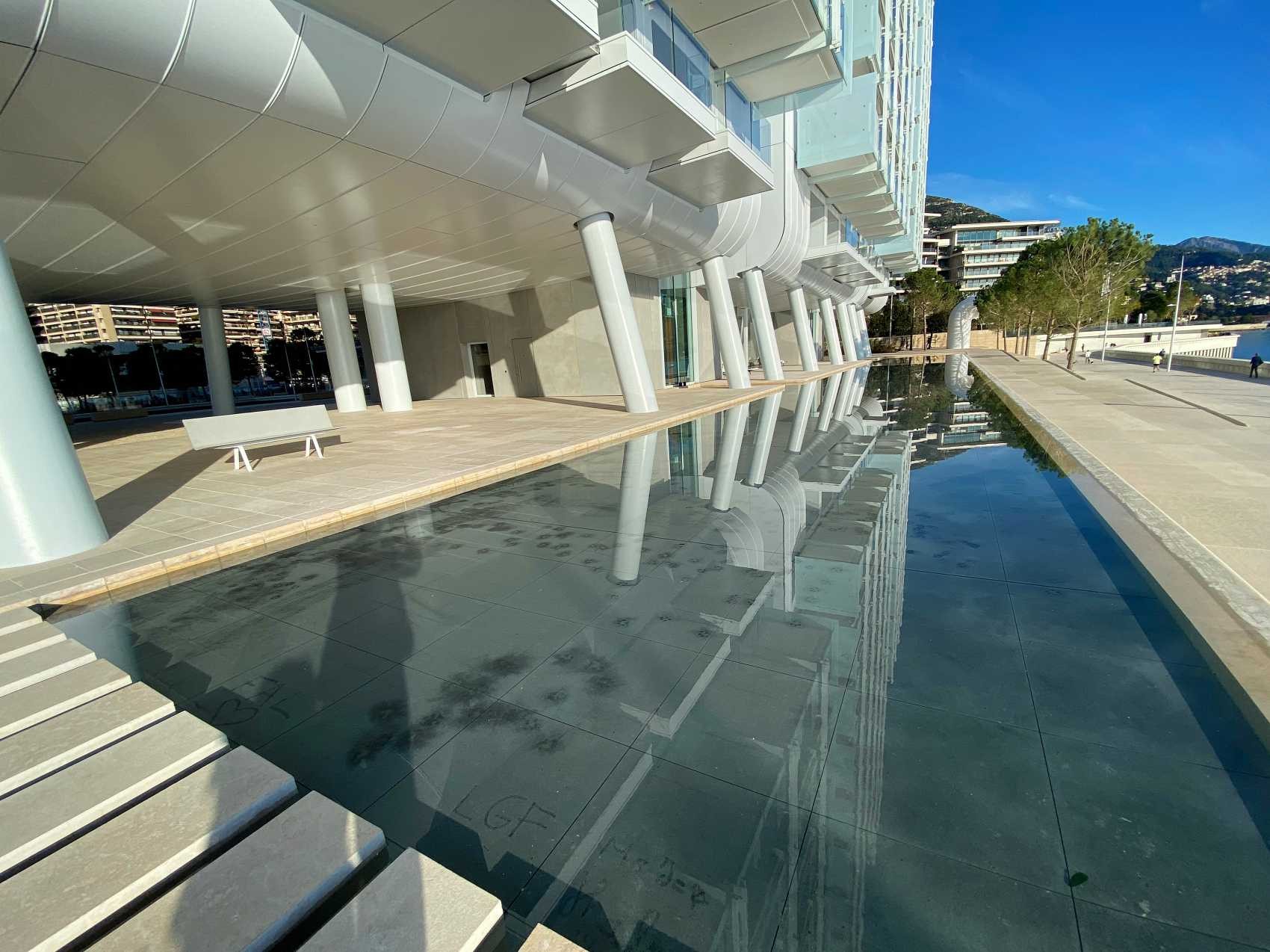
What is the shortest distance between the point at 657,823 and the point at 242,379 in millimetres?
50598

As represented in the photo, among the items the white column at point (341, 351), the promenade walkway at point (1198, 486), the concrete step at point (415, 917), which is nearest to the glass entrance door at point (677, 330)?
the white column at point (341, 351)

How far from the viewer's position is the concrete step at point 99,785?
2135 millimetres

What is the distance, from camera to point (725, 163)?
1377 cm

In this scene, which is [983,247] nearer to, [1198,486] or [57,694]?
[1198,486]

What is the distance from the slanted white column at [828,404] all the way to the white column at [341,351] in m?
16.9

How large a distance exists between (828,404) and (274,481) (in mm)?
14461

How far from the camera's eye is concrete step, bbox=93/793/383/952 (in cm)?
171

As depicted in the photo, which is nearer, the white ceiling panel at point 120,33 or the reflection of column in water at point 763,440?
the white ceiling panel at point 120,33

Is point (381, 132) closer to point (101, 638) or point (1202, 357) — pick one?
point (101, 638)

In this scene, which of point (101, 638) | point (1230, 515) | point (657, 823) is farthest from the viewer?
point (1230, 515)

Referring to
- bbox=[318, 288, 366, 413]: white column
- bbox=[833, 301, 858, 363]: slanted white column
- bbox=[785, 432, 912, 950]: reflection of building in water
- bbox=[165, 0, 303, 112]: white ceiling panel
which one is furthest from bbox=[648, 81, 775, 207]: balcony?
bbox=[833, 301, 858, 363]: slanted white column

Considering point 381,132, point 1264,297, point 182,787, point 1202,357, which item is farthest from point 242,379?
point 1264,297

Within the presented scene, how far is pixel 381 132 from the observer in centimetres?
849

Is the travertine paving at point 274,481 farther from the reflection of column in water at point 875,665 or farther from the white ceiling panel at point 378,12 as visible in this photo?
the white ceiling panel at point 378,12
